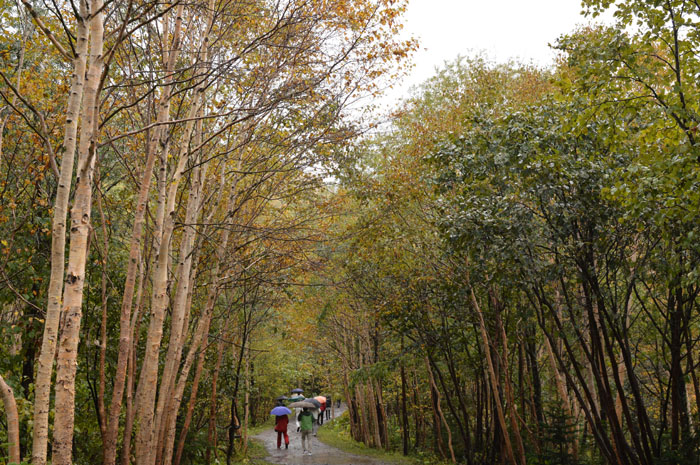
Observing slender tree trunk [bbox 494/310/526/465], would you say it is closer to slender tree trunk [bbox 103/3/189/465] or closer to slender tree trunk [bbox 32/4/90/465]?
slender tree trunk [bbox 103/3/189/465]

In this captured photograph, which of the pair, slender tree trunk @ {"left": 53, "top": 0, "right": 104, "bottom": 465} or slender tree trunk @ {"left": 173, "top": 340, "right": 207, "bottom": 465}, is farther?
slender tree trunk @ {"left": 173, "top": 340, "right": 207, "bottom": 465}

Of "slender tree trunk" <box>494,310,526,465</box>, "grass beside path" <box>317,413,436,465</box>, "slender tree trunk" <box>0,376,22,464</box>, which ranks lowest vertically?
"grass beside path" <box>317,413,436,465</box>

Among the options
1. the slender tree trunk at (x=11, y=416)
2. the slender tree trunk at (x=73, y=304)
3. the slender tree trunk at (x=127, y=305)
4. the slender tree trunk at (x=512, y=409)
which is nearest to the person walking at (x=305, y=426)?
the slender tree trunk at (x=512, y=409)

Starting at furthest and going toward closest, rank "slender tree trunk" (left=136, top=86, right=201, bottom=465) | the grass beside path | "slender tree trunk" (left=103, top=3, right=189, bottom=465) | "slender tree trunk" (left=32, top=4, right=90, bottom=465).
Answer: the grass beside path < "slender tree trunk" (left=136, top=86, right=201, bottom=465) < "slender tree trunk" (left=103, top=3, right=189, bottom=465) < "slender tree trunk" (left=32, top=4, right=90, bottom=465)

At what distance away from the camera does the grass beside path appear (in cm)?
1790

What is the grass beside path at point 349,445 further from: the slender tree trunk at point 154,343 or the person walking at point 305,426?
the slender tree trunk at point 154,343

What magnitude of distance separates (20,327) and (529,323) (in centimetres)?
1120

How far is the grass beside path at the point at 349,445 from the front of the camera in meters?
17.9

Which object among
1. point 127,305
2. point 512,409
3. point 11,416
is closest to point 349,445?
point 512,409

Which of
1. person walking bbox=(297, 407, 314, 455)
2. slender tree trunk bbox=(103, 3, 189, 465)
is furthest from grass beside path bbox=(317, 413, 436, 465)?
slender tree trunk bbox=(103, 3, 189, 465)

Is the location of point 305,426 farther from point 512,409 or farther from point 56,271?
point 56,271

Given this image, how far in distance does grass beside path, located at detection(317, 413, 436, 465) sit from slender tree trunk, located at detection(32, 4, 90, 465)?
1398cm

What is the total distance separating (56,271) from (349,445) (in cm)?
2272

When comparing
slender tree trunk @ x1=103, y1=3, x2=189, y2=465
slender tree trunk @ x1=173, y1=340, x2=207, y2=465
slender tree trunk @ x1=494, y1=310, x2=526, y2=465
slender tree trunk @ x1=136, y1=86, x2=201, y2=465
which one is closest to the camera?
slender tree trunk @ x1=103, y1=3, x2=189, y2=465
